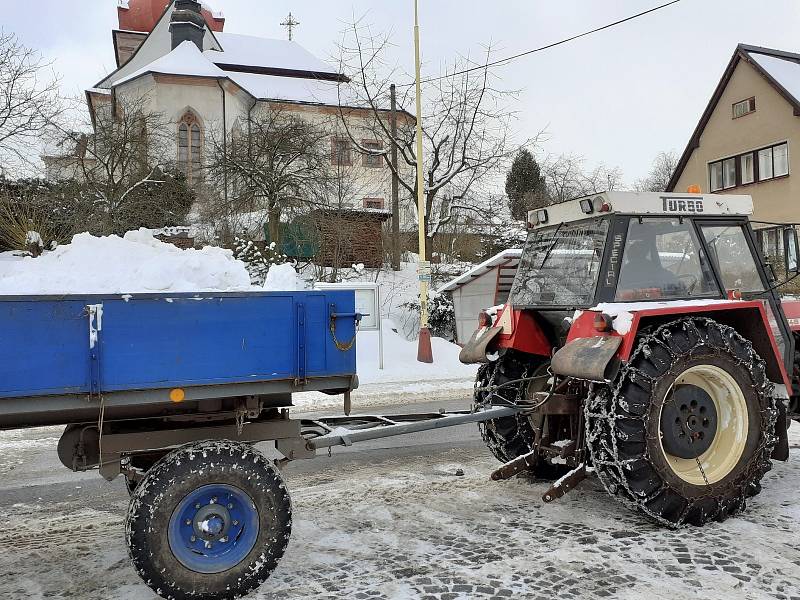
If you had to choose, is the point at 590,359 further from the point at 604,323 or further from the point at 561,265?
the point at 561,265

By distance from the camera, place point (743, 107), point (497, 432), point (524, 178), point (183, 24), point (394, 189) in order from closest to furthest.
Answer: point (497, 432) → point (394, 189) → point (743, 107) → point (524, 178) → point (183, 24)

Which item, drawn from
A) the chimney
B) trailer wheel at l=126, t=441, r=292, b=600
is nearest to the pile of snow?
trailer wheel at l=126, t=441, r=292, b=600

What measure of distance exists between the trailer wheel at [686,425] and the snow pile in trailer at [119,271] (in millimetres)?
2383

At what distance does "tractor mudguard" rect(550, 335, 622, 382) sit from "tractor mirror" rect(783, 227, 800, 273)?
177cm

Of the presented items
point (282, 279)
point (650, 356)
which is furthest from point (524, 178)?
point (282, 279)

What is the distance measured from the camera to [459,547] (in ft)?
12.8

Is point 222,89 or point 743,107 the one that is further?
point 222,89

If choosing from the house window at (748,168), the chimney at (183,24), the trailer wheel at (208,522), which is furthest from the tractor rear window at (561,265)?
the chimney at (183,24)

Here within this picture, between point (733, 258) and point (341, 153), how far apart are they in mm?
21434

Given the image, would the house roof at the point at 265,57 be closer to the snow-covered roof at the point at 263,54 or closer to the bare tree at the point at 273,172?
the snow-covered roof at the point at 263,54

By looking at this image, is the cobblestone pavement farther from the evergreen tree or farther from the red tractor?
the evergreen tree

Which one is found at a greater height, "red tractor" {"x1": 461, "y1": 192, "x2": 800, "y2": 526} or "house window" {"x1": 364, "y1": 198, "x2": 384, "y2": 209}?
"house window" {"x1": 364, "y1": 198, "x2": 384, "y2": 209}

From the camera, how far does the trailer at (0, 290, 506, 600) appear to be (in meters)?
2.98

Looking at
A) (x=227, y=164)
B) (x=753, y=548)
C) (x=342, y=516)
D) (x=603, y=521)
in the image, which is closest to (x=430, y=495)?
(x=342, y=516)
